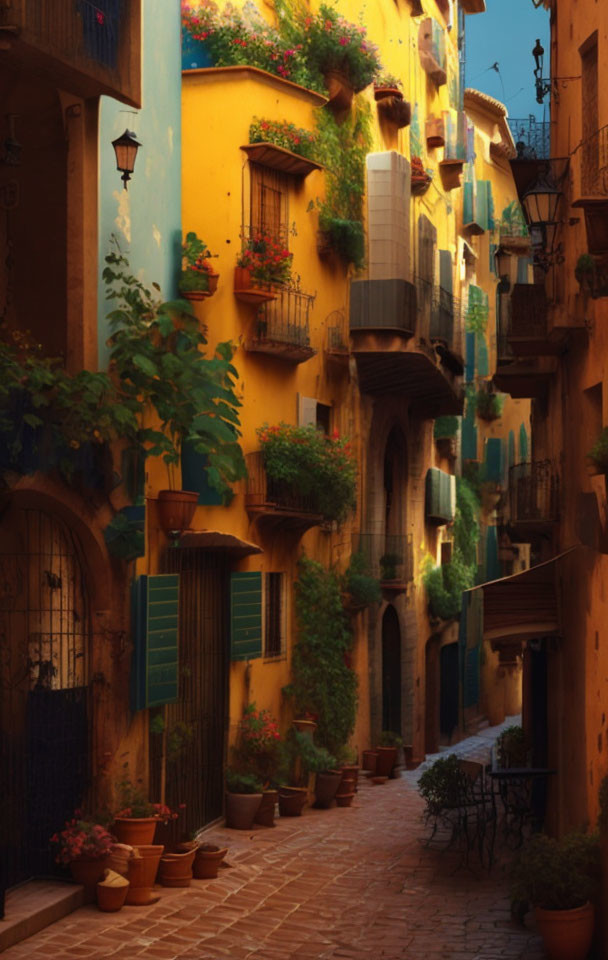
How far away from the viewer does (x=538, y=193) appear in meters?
14.7

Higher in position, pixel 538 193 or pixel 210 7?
pixel 210 7

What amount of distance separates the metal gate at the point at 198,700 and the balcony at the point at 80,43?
17.6 feet

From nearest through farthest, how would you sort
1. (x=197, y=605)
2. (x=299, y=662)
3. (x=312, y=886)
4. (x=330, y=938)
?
(x=330, y=938)
(x=312, y=886)
(x=197, y=605)
(x=299, y=662)

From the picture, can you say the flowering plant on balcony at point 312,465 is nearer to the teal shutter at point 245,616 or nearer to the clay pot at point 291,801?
the teal shutter at point 245,616

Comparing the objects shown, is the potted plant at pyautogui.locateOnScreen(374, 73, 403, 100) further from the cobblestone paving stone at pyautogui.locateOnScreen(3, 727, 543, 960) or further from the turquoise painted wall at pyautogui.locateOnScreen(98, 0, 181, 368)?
the cobblestone paving stone at pyautogui.locateOnScreen(3, 727, 543, 960)

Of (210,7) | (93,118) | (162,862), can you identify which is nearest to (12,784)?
(162,862)

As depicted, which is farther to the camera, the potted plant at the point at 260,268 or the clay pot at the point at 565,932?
the potted plant at the point at 260,268

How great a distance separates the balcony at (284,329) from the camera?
781 inches

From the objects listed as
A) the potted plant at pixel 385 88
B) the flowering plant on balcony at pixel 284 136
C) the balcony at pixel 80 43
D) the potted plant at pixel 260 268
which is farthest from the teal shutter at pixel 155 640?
the potted plant at pixel 385 88

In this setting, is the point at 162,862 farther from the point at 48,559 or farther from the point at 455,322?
the point at 455,322

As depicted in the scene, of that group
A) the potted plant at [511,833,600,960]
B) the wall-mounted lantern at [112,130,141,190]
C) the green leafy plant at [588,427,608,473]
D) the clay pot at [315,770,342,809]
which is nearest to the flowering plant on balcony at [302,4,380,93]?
the wall-mounted lantern at [112,130,141,190]

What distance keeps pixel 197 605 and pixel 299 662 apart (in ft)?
13.2

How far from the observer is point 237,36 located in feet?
64.9

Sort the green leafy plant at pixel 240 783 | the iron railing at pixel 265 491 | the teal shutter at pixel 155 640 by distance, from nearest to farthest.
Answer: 1. the teal shutter at pixel 155 640
2. the green leafy plant at pixel 240 783
3. the iron railing at pixel 265 491
